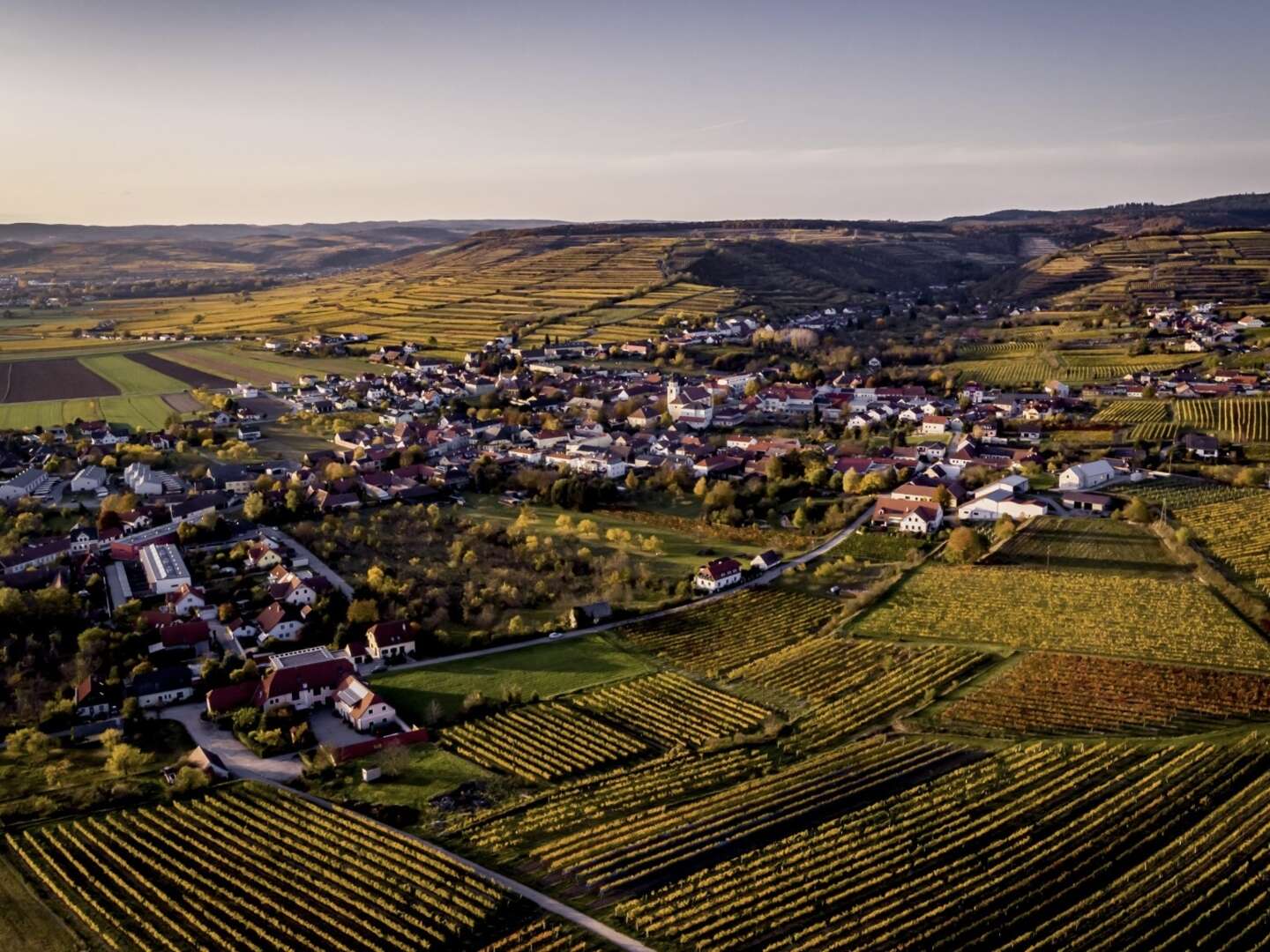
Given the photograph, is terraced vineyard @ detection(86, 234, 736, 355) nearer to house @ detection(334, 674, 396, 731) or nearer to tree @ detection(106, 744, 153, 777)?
house @ detection(334, 674, 396, 731)

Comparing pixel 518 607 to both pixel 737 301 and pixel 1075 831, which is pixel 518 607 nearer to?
pixel 1075 831

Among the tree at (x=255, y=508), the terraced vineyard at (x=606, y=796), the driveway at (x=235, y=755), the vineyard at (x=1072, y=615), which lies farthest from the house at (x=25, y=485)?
the vineyard at (x=1072, y=615)

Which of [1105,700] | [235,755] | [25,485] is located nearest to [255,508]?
[25,485]

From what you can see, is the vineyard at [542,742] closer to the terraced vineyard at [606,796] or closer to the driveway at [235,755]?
the terraced vineyard at [606,796]

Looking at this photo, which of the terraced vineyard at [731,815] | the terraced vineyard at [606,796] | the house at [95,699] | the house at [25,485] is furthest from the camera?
the house at [25,485]

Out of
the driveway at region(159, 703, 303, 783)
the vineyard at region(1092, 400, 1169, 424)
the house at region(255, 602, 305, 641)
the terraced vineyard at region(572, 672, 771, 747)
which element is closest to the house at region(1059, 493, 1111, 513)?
the vineyard at region(1092, 400, 1169, 424)
